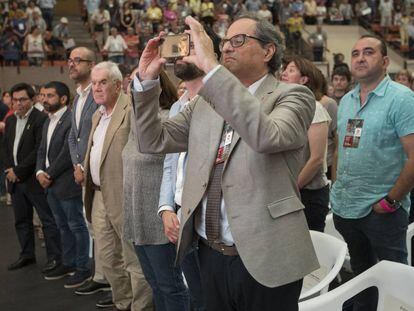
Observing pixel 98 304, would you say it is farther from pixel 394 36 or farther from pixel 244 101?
pixel 394 36

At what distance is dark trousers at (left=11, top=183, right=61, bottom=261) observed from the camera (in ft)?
13.3

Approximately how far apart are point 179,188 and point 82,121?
4.87ft

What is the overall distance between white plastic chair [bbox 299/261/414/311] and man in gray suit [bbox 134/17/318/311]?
0.43 metres

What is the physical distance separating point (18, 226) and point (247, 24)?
3.32 m

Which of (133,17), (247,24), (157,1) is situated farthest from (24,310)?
(157,1)

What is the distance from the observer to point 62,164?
11.9 ft

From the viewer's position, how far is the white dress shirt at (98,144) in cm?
300

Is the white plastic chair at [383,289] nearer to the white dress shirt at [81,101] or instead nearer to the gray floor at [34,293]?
the gray floor at [34,293]

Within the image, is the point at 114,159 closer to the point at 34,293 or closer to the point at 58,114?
the point at 58,114

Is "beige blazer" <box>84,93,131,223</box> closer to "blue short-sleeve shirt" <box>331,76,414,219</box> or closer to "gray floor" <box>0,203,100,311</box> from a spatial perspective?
"gray floor" <box>0,203,100,311</box>

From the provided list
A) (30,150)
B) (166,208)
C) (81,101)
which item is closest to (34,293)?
(30,150)

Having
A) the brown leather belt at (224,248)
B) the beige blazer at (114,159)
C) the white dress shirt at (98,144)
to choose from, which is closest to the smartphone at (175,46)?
the brown leather belt at (224,248)

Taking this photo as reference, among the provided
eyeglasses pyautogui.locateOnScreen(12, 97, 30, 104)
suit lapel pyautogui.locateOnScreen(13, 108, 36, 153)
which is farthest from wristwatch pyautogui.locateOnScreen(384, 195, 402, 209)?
eyeglasses pyautogui.locateOnScreen(12, 97, 30, 104)

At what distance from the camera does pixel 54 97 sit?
12.3 feet
